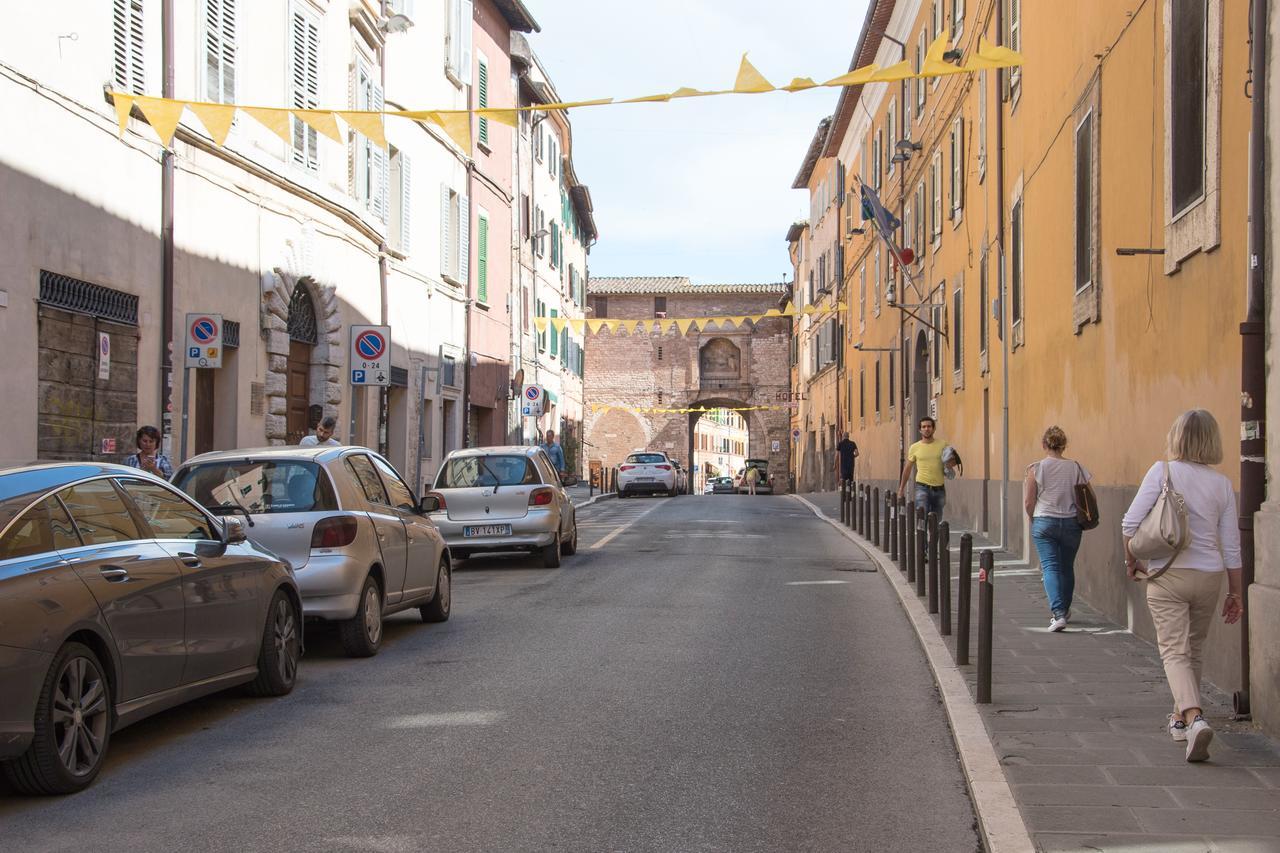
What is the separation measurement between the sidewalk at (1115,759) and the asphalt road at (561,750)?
339mm

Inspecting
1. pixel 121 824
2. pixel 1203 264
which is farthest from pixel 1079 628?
pixel 121 824

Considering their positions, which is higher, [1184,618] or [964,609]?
[1184,618]

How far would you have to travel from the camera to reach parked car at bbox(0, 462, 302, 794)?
18.9ft

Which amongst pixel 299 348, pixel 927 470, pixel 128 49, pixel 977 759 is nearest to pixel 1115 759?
pixel 977 759

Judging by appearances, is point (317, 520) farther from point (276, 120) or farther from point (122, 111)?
point (122, 111)

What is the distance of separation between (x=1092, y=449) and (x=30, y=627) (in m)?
10.0

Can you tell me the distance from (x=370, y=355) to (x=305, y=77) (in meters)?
4.48

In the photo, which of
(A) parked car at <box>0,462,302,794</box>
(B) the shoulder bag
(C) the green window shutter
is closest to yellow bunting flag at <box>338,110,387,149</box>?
(A) parked car at <box>0,462,302,794</box>

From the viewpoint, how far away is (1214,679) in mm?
8617

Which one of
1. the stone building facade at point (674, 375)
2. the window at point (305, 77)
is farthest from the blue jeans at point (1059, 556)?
the stone building facade at point (674, 375)

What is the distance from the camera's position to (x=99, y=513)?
22.1 feet

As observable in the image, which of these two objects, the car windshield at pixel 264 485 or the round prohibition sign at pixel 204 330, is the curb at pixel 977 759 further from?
the round prohibition sign at pixel 204 330

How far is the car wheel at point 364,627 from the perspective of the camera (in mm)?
9977

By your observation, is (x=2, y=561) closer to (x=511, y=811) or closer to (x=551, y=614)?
(x=511, y=811)
